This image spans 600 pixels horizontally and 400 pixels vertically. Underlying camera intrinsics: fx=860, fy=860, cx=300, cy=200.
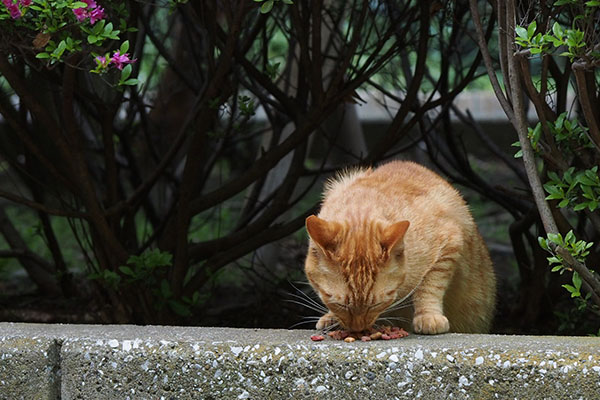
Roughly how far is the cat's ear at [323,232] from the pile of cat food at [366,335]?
0.28m

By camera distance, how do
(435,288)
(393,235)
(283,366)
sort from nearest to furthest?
1. (283,366)
2. (393,235)
3. (435,288)

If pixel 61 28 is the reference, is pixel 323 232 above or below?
below

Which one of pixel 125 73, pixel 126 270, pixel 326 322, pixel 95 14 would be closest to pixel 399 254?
pixel 326 322

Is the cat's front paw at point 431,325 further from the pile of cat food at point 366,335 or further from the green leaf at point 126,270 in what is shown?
the green leaf at point 126,270

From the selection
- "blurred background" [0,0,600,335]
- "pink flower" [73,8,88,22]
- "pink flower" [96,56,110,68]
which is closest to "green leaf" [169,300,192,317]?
"blurred background" [0,0,600,335]

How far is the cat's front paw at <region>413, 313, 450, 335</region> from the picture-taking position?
2914mm

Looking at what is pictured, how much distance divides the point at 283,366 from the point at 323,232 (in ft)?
1.52

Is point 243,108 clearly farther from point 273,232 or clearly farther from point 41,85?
point 41,85

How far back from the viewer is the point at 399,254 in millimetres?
2883

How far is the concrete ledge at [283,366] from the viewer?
2498 millimetres

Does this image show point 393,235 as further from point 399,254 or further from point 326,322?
point 326,322

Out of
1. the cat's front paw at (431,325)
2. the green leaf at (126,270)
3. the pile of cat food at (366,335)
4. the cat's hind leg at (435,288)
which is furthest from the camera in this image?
the green leaf at (126,270)

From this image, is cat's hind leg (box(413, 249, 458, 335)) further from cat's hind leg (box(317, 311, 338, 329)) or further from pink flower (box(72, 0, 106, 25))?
pink flower (box(72, 0, 106, 25))

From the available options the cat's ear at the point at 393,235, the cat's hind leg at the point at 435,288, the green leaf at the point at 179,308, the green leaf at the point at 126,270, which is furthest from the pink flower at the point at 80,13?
the green leaf at the point at 179,308
